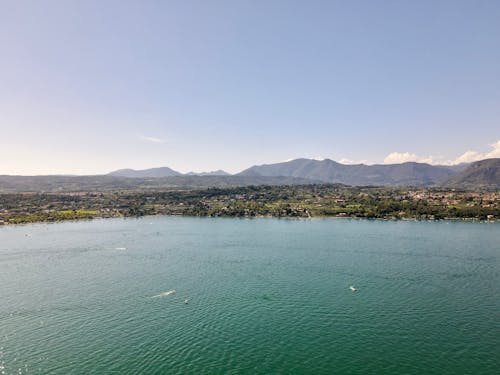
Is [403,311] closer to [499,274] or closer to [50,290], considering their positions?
[499,274]

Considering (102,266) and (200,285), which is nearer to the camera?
(200,285)

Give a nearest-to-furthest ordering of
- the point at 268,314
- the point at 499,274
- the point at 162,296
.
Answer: the point at 268,314 < the point at 162,296 < the point at 499,274

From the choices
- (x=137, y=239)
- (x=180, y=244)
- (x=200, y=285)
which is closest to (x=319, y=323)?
(x=200, y=285)

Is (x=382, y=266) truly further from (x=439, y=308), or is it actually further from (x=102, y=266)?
(x=102, y=266)

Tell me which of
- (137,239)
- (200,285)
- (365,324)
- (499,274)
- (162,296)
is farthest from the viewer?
(137,239)

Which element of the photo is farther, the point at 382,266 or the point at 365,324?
the point at 382,266

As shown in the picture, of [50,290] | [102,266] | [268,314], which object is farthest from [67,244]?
[268,314]
